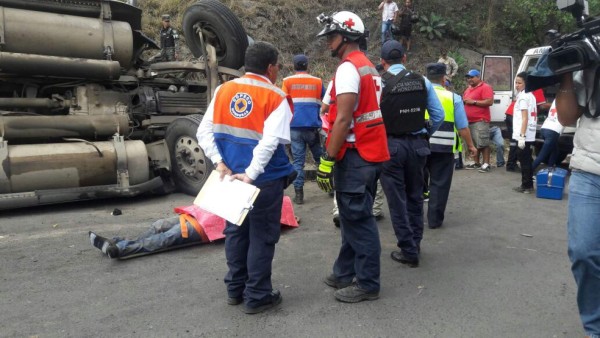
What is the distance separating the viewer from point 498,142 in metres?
10.2

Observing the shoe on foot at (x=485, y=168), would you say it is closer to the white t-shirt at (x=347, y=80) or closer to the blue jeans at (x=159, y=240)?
the blue jeans at (x=159, y=240)

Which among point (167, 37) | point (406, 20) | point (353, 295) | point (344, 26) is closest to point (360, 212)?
point (353, 295)

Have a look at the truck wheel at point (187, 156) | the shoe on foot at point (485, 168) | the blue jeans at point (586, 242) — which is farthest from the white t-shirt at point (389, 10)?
the blue jeans at point (586, 242)

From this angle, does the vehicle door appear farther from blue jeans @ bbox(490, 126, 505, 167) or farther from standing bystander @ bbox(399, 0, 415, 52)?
standing bystander @ bbox(399, 0, 415, 52)

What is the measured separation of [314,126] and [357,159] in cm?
313

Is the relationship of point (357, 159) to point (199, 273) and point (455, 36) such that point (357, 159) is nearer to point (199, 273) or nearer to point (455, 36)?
point (199, 273)

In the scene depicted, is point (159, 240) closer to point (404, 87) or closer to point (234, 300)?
point (234, 300)

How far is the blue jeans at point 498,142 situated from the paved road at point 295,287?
4504mm

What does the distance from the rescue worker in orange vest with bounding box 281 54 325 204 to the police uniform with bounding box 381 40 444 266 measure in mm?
2125

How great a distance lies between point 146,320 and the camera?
332 cm

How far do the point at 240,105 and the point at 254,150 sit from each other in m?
0.32

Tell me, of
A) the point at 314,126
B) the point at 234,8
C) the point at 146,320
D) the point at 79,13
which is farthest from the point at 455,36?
the point at 146,320

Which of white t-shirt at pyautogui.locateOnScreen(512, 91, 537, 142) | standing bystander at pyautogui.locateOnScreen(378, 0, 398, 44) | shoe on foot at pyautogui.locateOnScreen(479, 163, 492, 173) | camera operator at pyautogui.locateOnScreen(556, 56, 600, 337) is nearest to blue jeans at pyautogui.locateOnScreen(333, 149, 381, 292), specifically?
camera operator at pyautogui.locateOnScreen(556, 56, 600, 337)

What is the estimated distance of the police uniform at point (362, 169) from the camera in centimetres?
348
